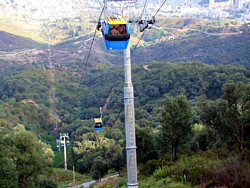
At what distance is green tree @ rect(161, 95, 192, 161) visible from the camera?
1997cm

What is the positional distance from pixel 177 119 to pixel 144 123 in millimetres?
21199

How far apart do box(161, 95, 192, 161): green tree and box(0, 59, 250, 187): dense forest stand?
0.17 ft

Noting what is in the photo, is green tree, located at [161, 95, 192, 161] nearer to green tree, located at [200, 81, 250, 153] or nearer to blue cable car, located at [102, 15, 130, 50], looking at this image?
green tree, located at [200, 81, 250, 153]

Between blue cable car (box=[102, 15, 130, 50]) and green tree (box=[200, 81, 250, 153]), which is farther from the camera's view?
green tree (box=[200, 81, 250, 153])

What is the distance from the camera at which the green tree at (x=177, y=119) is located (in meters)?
20.0

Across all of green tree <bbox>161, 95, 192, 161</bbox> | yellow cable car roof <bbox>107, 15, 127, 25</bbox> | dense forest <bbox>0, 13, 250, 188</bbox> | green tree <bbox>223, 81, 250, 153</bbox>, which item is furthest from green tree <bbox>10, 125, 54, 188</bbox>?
yellow cable car roof <bbox>107, 15, 127, 25</bbox>

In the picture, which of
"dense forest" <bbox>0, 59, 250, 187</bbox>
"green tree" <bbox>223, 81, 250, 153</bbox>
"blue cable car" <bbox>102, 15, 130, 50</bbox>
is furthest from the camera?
"green tree" <bbox>223, 81, 250, 153</bbox>

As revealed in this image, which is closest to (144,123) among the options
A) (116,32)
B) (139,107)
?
(139,107)

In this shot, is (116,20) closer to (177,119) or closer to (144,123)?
(177,119)

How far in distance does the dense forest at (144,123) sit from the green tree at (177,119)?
5 centimetres

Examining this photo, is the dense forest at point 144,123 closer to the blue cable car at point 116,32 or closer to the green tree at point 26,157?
the green tree at point 26,157

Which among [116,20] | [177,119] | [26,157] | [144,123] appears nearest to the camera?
[116,20]

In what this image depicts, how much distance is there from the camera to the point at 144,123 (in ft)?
134

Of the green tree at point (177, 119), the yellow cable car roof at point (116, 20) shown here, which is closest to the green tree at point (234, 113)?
the green tree at point (177, 119)
